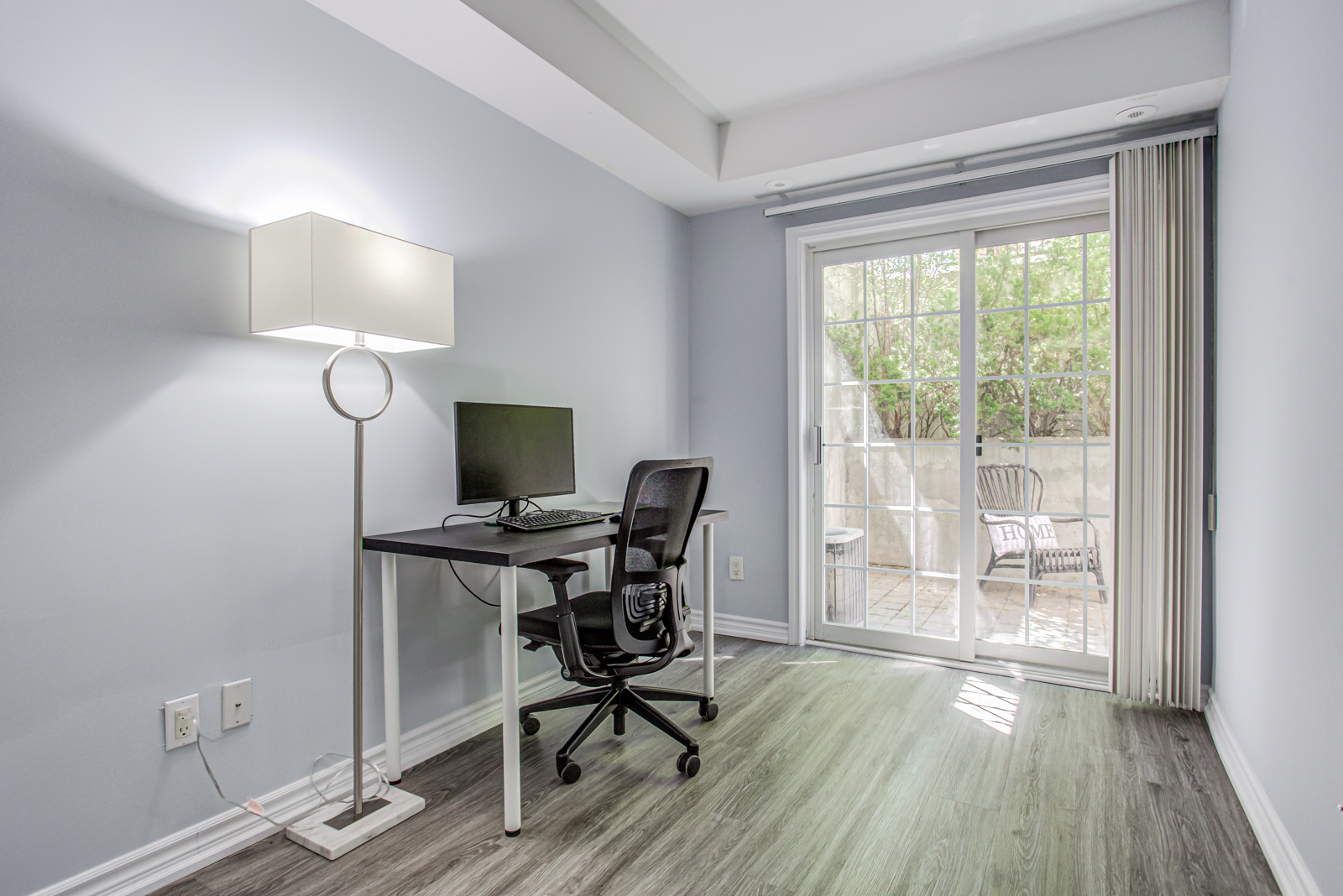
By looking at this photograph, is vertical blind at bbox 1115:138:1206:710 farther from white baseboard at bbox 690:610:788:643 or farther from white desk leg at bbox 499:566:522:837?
white desk leg at bbox 499:566:522:837

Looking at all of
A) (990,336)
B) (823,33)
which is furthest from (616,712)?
(823,33)

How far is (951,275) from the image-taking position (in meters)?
3.41

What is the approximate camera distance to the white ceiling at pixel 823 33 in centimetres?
251

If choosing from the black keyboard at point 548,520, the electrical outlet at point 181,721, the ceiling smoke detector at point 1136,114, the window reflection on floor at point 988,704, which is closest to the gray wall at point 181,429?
the electrical outlet at point 181,721

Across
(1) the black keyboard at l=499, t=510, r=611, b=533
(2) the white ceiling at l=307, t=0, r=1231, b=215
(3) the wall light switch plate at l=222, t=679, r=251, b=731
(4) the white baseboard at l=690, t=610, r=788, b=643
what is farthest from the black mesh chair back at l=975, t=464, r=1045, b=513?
(3) the wall light switch plate at l=222, t=679, r=251, b=731

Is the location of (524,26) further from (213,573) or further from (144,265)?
(213,573)

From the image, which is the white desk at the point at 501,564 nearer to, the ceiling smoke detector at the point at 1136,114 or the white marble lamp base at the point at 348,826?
the white marble lamp base at the point at 348,826

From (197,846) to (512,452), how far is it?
1405mm

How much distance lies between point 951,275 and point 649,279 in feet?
4.93

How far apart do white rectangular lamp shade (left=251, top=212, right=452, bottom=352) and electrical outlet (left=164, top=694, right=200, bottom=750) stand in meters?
0.95

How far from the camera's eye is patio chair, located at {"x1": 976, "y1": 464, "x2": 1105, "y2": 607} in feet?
10.3

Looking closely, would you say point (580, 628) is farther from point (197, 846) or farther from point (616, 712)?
point (197, 846)

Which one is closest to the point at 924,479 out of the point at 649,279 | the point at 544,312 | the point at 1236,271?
the point at 1236,271

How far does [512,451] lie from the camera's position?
2.56 m
